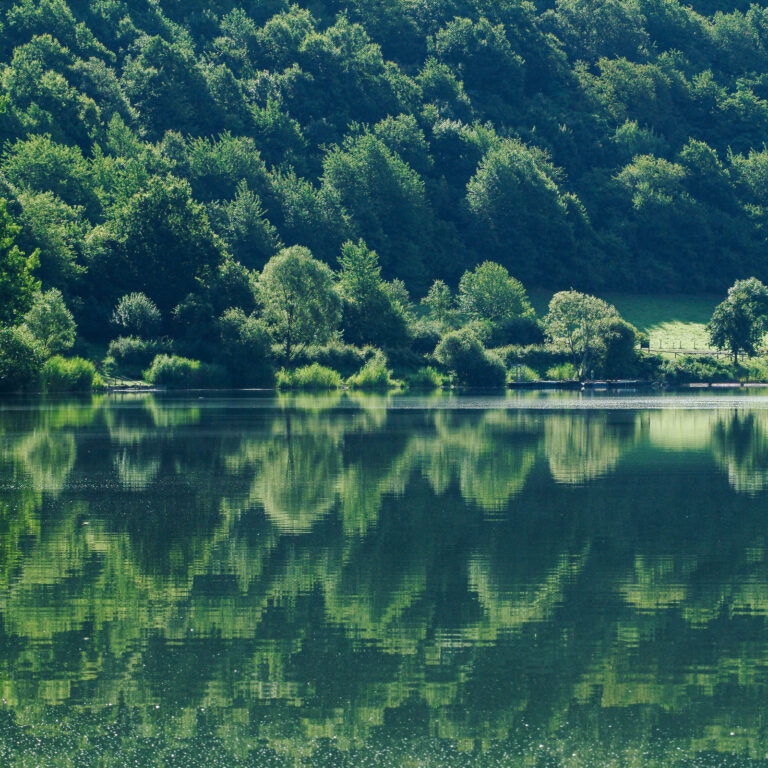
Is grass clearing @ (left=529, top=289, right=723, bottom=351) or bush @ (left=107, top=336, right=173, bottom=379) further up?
grass clearing @ (left=529, top=289, right=723, bottom=351)

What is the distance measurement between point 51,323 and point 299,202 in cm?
7058

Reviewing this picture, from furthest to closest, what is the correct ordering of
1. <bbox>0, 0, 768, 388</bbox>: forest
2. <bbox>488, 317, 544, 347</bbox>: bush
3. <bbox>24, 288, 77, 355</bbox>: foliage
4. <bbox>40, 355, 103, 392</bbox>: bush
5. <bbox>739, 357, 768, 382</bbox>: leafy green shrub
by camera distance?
1. <bbox>739, 357, 768, 382</bbox>: leafy green shrub
2. <bbox>488, 317, 544, 347</bbox>: bush
3. <bbox>0, 0, 768, 388</bbox>: forest
4. <bbox>24, 288, 77, 355</bbox>: foliage
5. <bbox>40, 355, 103, 392</bbox>: bush

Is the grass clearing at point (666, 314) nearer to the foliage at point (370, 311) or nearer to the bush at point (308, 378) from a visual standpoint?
the foliage at point (370, 311)

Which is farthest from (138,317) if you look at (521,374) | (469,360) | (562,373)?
(562,373)

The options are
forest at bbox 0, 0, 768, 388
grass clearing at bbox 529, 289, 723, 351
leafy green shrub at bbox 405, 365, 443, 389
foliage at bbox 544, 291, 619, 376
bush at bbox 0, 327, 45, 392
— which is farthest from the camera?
grass clearing at bbox 529, 289, 723, 351

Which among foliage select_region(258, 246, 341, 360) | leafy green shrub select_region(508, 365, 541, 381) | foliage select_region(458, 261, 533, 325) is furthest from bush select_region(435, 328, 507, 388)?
foliage select_region(458, 261, 533, 325)

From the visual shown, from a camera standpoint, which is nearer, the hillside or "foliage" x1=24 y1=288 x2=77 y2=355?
"foliage" x1=24 y1=288 x2=77 y2=355

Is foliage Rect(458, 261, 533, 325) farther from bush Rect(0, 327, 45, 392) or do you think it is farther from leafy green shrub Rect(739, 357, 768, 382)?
bush Rect(0, 327, 45, 392)

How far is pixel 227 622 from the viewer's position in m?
16.4

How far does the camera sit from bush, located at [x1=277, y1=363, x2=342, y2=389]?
103500 mm

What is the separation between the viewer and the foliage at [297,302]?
107 metres

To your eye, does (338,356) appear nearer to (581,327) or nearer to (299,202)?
(581,327)

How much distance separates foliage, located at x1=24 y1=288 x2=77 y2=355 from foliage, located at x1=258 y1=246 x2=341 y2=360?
1855 cm

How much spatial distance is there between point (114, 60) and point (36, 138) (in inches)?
1824
